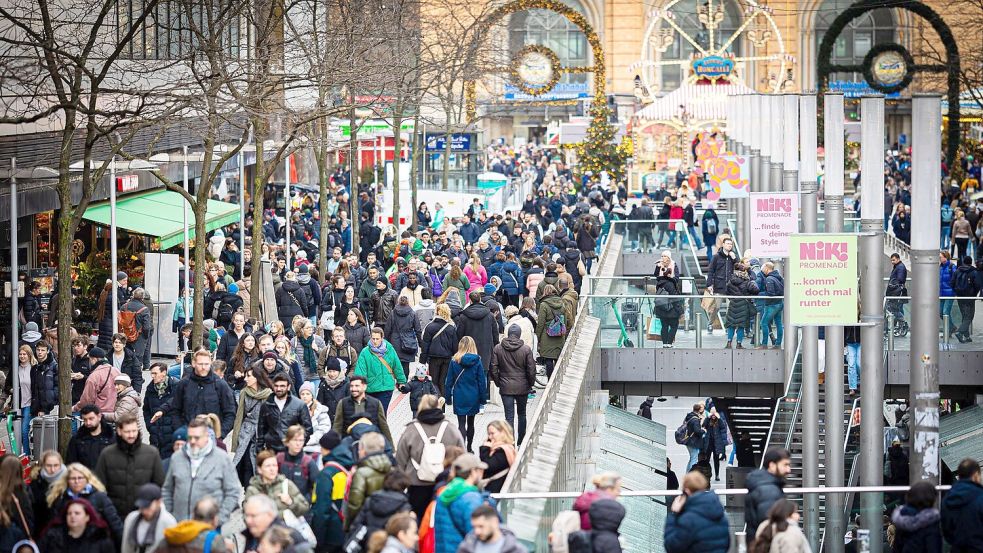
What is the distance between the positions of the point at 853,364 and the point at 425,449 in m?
13.0

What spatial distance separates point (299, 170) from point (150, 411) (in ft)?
161

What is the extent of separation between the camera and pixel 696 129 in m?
58.2

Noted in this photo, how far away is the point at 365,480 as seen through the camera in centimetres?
1200

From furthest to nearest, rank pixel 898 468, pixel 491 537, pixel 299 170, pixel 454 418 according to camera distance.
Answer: pixel 299 170, pixel 898 468, pixel 454 418, pixel 491 537

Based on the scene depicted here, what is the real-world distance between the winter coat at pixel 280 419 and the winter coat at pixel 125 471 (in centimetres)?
201

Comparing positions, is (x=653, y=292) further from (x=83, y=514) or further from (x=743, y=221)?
(x=83, y=514)

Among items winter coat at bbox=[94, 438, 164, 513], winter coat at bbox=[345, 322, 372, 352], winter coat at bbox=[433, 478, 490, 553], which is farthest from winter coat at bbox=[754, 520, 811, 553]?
winter coat at bbox=[345, 322, 372, 352]

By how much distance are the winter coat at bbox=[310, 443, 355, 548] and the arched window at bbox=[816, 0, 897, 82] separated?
8868cm

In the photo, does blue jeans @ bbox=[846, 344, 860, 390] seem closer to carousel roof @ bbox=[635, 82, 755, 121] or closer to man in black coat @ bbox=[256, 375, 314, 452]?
man in black coat @ bbox=[256, 375, 314, 452]

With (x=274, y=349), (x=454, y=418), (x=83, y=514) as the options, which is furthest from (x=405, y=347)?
(x=83, y=514)

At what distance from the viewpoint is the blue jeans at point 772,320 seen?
26.4 m

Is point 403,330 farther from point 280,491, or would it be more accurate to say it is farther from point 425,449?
point 280,491

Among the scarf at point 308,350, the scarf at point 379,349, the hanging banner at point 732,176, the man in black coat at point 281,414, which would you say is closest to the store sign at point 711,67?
the hanging banner at point 732,176

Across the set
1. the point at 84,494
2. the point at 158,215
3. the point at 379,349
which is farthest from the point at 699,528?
the point at 158,215
